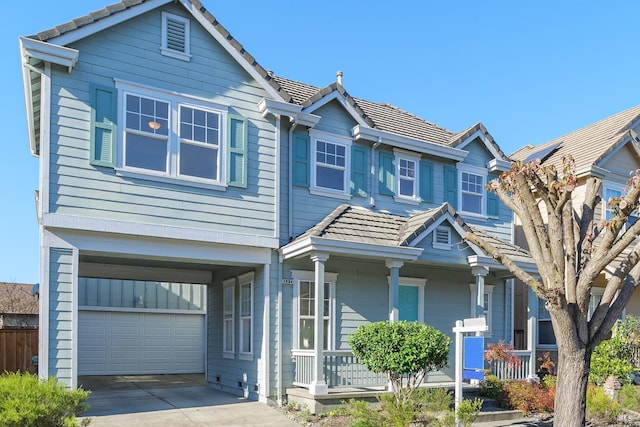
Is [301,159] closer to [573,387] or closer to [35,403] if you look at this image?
[573,387]

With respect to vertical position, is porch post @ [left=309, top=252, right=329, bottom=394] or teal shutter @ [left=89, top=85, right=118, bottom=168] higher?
teal shutter @ [left=89, top=85, right=118, bottom=168]

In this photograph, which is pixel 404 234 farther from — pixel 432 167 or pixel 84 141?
pixel 84 141

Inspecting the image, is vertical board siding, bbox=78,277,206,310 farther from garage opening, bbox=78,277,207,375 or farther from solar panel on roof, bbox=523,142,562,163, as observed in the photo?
solar panel on roof, bbox=523,142,562,163

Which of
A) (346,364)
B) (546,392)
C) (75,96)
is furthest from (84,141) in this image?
(546,392)

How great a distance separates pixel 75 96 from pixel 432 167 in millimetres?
9062

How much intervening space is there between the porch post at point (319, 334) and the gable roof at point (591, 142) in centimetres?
1040

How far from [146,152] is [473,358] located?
7.24 meters

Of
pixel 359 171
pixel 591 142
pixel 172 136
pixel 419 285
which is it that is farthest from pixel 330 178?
pixel 591 142

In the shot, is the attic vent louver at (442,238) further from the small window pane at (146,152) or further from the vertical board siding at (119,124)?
the small window pane at (146,152)

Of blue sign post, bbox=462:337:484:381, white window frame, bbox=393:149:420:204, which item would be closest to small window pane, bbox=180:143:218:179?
white window frame, bbox=393:149:420:204

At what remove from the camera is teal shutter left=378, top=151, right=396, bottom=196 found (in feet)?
49.0

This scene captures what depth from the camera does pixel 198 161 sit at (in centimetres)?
1226

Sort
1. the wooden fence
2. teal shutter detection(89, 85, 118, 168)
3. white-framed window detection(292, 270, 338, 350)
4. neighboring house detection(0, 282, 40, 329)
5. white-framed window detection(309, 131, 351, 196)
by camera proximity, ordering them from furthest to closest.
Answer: neighboring house detection(0, 282, 40, 329), the wooden fence, white-framed window detection(309, 131, 351, 196), white-framed window detection(292, 270, 338, 350), teal shutter detection(89, 85, 118, 168)

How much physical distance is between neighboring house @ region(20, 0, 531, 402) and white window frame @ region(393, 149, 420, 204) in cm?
3
